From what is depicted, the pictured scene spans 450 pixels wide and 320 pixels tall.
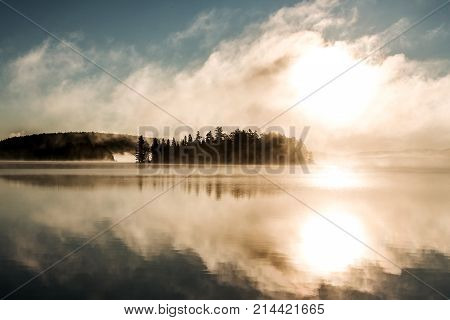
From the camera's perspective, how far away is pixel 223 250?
21.4m

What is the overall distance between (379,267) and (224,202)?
857 inches

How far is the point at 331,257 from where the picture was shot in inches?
808

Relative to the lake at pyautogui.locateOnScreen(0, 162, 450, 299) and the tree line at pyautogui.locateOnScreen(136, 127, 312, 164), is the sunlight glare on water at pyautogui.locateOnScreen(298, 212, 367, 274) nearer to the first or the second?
the lake at pyautogui.locateOnScreen(0, 162, 450, 299)

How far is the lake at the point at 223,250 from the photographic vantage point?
51.5 ft

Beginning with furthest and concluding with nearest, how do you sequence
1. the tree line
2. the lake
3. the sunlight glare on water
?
1. the tree line
2. the sunlight glare on water
3. the lake

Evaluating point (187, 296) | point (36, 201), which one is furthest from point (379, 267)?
point (36, 201)

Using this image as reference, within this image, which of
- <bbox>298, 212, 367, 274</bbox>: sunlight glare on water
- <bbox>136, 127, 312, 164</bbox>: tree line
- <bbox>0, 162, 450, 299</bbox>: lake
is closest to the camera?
<bbox>0, 162, 450, 299</bbox>: lake

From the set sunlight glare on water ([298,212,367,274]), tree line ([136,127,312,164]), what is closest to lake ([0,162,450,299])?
sunlight glare on water ([298,212,367,274])

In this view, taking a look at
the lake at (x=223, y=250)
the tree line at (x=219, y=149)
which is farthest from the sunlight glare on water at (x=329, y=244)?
the tree line at (x=219, y=149)

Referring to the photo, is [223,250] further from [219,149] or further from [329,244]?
[219,149]

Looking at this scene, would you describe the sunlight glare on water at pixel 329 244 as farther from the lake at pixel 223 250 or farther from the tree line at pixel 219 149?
the tree line at pixel 219 149

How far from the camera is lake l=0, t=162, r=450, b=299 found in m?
15.7
